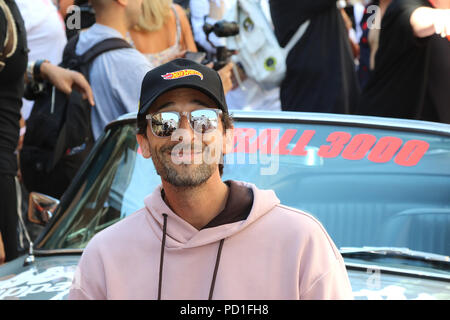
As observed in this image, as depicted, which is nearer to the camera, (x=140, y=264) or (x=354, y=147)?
(x=140, y=264)

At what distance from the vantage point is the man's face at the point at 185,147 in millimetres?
2209

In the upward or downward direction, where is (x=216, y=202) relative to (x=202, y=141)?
downward

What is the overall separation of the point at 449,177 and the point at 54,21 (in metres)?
4.36

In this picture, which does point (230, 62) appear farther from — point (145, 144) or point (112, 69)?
point (145, 144)

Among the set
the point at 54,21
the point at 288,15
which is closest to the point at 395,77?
the point at 288,15

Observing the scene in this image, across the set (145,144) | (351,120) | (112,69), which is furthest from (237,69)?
(145,144)

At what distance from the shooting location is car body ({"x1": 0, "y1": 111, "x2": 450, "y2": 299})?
305 cm

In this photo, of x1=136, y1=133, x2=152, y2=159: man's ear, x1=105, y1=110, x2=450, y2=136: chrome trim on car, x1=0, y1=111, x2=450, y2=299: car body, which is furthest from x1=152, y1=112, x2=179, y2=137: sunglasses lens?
x1=105, y1=110, x2=450, y2=136: chrome trim on car

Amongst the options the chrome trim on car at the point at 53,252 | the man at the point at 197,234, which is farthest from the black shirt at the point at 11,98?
the man at the point at 197,234

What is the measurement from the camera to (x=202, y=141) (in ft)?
7.40

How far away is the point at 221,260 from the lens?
2.15 meters

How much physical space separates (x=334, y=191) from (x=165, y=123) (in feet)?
3.97

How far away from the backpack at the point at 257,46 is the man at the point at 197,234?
3.82 m
